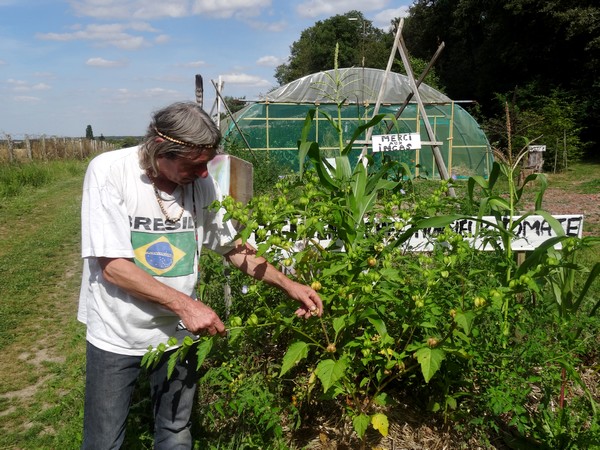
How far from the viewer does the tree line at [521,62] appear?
2059 cm

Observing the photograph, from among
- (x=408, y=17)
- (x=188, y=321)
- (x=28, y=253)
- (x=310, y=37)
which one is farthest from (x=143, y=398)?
(x=310, y=37)

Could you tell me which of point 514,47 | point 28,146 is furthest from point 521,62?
point 28,146

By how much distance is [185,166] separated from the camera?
6.69ft

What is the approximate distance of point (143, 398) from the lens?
3.37 metres

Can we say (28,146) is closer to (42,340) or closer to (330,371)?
(42,340)

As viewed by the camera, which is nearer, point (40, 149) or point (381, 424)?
point (381, 424)

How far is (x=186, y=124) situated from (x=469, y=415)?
175 cm

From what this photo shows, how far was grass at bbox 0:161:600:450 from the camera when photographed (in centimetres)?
321

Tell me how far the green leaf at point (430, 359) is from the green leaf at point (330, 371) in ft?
0.97

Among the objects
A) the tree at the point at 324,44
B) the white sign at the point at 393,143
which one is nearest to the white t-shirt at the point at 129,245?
the white sign at the point at 393,143

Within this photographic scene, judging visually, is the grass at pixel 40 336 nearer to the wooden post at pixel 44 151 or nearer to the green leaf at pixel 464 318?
the green leaf at pixel 464 318

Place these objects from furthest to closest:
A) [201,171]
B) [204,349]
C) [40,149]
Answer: [40,149] < [201,171] < [204,349]

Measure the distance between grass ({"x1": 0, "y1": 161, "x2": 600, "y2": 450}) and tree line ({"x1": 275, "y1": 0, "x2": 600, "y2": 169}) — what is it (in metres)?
11.2

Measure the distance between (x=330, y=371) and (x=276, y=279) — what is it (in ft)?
1.61
